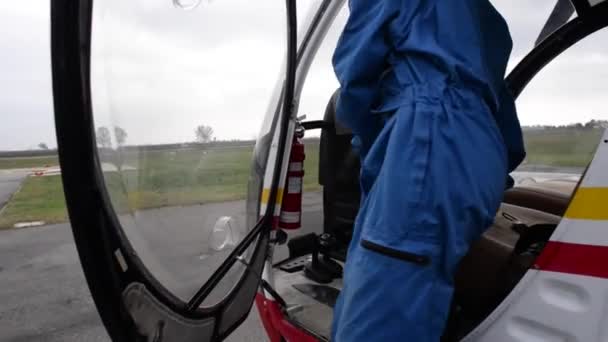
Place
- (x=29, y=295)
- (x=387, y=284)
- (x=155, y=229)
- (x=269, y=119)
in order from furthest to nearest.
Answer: (x=29, y=295)
(x=269, y=119)
(x=155, y=229)
(x=387, y=284)

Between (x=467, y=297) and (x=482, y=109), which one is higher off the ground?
(x=482, y=109)

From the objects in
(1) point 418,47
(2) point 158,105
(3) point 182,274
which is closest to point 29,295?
(3) point 182,274

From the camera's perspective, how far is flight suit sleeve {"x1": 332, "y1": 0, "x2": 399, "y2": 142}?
984mm

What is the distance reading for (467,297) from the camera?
1.43 meters

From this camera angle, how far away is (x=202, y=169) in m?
1.52

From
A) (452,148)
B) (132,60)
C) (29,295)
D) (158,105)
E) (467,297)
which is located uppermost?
(132,60)

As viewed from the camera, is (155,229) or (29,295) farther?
(29,295)

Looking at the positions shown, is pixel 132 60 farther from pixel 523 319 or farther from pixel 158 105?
pixel 523 319

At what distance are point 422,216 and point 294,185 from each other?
3.80ft

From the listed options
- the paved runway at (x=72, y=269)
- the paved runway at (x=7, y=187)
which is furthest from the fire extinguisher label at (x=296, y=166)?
the paved runway at (x=7, y=187)

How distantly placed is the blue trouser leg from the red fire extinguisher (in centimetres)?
104

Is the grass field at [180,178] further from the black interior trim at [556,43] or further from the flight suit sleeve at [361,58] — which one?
the black interior trim at [556,43]

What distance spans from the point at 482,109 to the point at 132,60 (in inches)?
36.4

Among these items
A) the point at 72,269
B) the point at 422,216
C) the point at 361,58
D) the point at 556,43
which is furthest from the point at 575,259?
the point at 72,269
